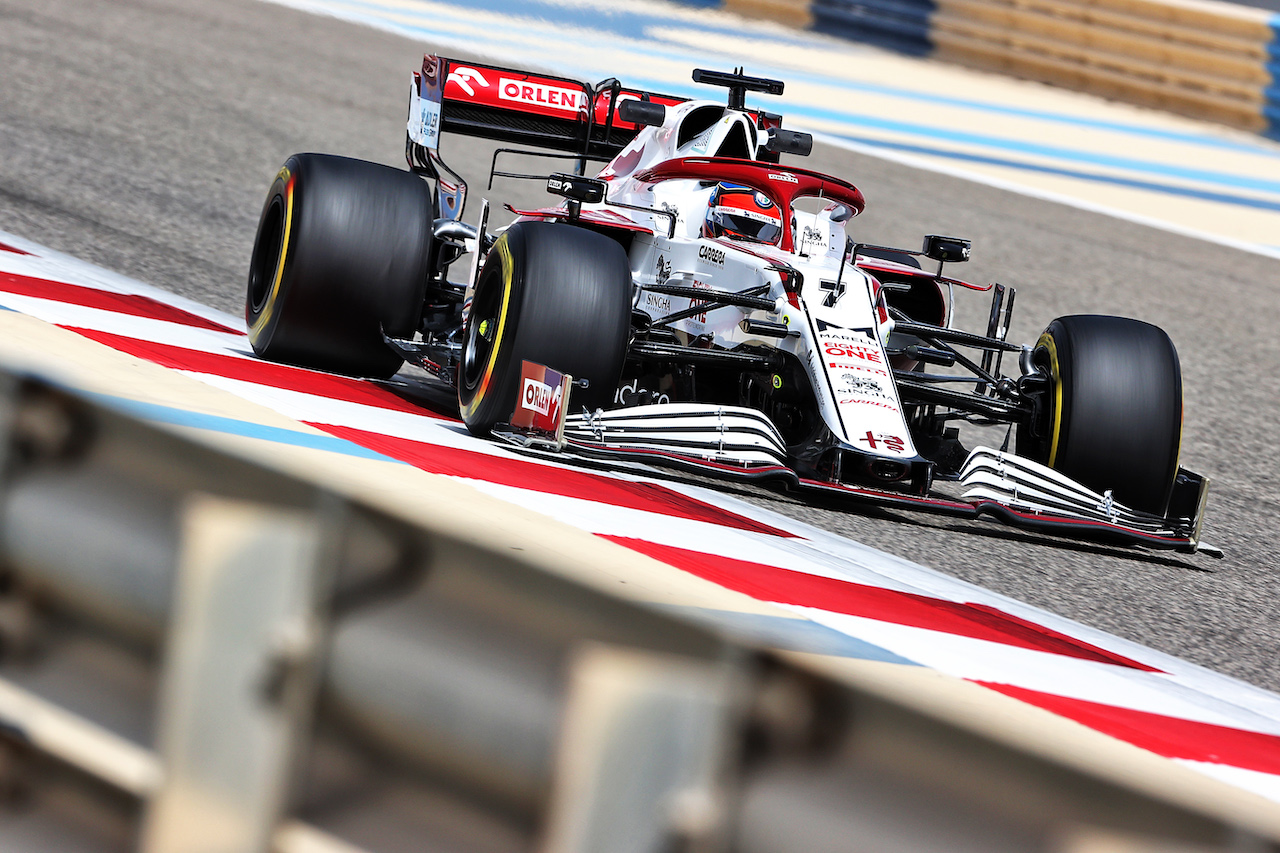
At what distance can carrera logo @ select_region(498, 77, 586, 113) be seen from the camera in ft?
23.5

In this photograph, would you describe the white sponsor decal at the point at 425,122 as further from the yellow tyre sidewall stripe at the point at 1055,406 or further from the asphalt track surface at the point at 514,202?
the yellow tyre sidewall stripe at the point at 1055,406

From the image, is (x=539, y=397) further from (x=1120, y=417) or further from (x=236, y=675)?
(x=236, y=675)

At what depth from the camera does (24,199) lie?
839 cm

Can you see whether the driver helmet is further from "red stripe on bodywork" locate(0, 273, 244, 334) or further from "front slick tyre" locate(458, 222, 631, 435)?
"red stripe on bodywork" locate(0, 273, 244, 334)

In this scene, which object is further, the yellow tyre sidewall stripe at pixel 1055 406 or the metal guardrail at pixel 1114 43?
the metal guardrail at pixel 1114 43

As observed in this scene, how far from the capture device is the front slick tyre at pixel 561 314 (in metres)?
4.86

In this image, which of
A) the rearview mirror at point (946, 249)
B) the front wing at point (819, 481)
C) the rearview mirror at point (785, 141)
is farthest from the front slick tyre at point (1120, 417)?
the rearview mirror at point (785, 141)

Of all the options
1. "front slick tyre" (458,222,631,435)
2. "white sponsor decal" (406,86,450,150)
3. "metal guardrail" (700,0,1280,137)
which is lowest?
"front slick tyre" (458,222,631,435)

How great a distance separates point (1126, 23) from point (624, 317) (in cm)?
1396

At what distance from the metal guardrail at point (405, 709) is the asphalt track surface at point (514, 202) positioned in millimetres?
2941

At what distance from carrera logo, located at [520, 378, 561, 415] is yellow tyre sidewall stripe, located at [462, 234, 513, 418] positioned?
0.16 meters

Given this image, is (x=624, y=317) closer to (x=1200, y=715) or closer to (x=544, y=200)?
(x=1200, y=715)

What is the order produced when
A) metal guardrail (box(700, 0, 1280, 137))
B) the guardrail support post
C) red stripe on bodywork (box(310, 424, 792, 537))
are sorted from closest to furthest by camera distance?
the guardrail support post → red stripe on bodywork (box(310, 424, 792, 537)) → metal guardrail (box(700, 0, 1280, 137))

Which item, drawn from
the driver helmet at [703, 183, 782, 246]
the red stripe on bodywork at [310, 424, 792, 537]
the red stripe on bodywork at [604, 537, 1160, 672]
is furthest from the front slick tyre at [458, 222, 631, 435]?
the red stripe on bodywork at [604, 537, 1160, 672]
